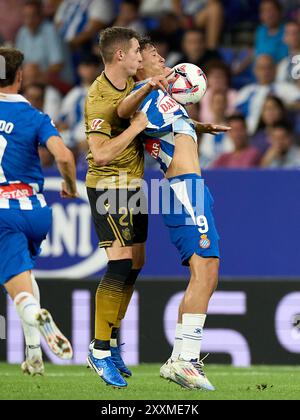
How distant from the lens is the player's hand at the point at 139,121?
7.44 meters

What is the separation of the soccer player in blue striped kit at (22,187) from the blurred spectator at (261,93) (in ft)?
19.3

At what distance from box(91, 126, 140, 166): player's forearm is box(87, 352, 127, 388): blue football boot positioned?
1.31 meters

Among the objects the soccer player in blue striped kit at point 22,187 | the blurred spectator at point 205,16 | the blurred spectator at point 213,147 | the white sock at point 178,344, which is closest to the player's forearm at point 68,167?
the soccer player in blue striped kit at point 22,187

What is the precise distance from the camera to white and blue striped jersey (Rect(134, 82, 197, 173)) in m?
7.60

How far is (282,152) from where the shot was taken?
12.0 metres

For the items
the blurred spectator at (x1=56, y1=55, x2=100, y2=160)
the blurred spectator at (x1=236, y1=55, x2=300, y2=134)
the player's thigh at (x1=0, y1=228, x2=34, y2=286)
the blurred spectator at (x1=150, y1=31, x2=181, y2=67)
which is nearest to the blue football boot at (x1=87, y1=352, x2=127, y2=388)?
the player's thigh at (x1=0, y1=228, x2=34, y2=286)

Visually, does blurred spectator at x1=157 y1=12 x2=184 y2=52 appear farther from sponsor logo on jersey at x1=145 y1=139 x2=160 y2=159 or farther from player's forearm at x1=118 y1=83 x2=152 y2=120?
player's forearm at x1=118 y1=83 x2=152 y2=120

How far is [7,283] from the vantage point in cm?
704

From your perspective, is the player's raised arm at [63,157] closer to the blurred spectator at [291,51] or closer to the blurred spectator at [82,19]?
the blurred spectator at [291,51]

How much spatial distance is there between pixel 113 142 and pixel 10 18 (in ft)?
26.0

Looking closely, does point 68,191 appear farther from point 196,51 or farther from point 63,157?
point 196,51

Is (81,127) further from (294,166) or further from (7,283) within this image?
(7,283)

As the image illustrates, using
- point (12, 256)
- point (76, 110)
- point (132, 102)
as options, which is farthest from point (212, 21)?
point (12, 256)

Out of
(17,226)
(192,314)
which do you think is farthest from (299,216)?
(17,226)
